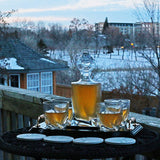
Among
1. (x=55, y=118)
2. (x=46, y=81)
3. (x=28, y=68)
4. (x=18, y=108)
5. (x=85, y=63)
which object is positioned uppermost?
(x=85, y=63)

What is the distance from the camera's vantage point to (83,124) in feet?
4.99

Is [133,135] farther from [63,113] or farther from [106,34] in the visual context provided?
[106,34]

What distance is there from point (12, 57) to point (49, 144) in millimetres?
12203

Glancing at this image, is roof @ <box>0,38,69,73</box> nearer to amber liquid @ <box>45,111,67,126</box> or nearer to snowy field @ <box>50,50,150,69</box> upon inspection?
snowy field @ <box>50,50,150,69</box>

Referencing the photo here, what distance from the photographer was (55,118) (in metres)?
1.42

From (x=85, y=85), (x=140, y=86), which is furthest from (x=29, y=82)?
(x=85, y=85)

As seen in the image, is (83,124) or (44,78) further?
(44,78)

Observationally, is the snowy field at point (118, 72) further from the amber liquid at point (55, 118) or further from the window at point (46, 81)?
the amber liquid at point (55, 118)

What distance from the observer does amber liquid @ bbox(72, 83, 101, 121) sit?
153 cm

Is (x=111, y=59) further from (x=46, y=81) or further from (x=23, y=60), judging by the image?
(x=23, y=60)

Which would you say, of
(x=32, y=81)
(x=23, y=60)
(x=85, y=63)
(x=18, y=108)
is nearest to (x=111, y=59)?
(x=32, y=81)

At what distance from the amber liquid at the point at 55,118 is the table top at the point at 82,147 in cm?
14

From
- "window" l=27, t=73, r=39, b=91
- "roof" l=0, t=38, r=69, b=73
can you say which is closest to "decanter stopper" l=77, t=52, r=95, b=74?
"roof" l=0, t=38, r=69, b=73

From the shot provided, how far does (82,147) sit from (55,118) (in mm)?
354
